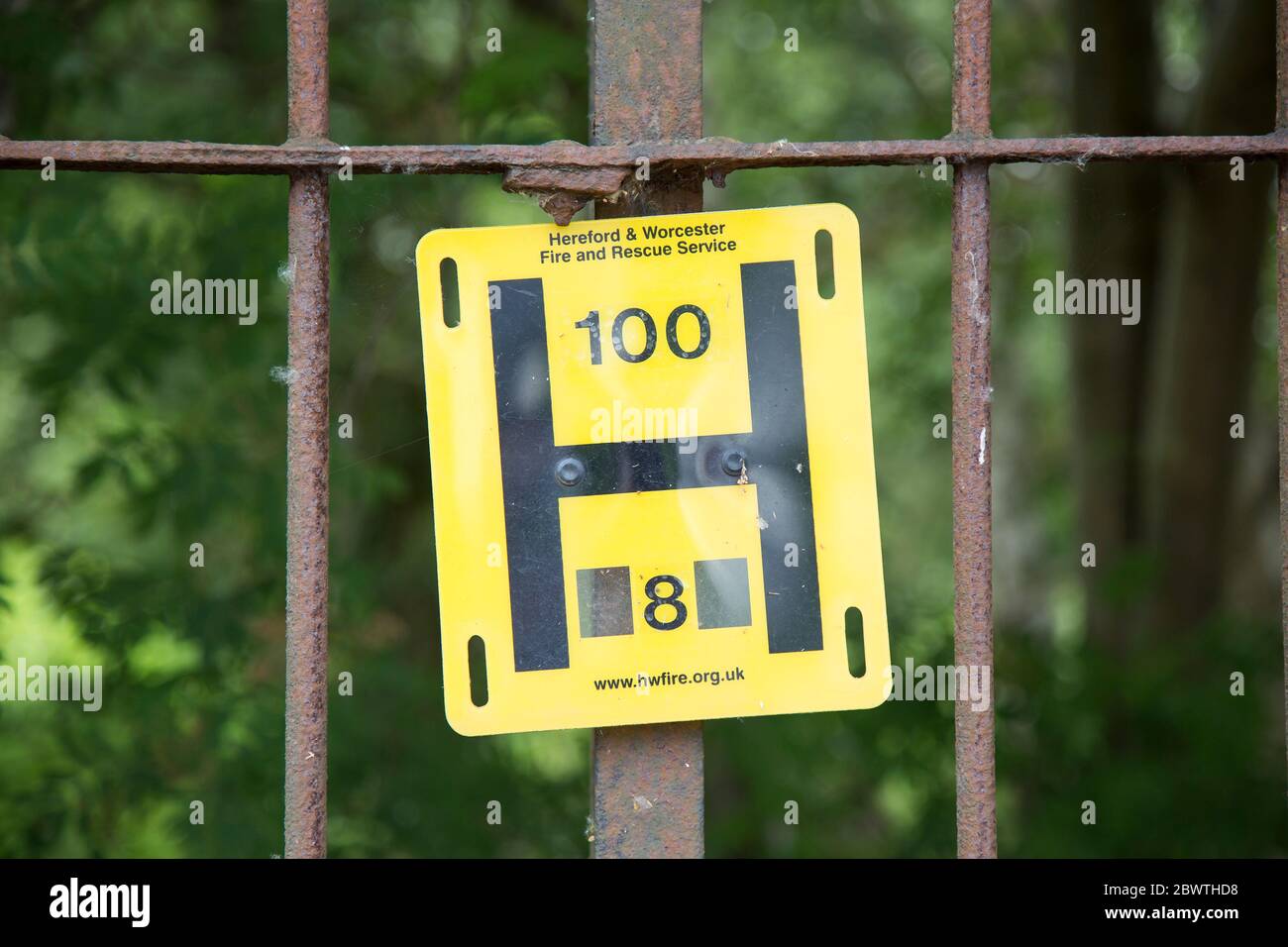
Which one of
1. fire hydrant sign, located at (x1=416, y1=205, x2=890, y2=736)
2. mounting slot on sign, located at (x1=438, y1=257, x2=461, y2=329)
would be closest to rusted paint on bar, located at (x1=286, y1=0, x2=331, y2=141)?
fire hydrant sign, located at (x1=416, y1=205, x2=890, y2=736)

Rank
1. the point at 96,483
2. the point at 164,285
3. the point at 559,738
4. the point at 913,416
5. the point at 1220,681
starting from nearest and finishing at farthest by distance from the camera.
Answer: the point at 164,285 < the point at 96,483 < the point at 1220,681 < the point at 559,738 < the point at 913,416

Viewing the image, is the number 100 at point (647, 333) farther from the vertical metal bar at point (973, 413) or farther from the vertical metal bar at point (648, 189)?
the vertical metal bar at point (973, 413)

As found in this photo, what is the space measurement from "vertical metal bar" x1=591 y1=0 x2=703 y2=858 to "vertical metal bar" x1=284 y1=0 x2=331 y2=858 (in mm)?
284

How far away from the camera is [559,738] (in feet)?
15.2

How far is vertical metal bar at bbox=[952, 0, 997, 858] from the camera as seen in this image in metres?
1.15

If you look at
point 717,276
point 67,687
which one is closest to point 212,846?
point 67,687

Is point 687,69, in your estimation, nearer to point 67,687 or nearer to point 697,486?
point 697,486

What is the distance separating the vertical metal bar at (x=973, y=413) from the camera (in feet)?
3.78

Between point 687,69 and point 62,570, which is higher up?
point 687,69

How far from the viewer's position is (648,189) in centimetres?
116

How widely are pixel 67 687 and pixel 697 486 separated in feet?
6.56

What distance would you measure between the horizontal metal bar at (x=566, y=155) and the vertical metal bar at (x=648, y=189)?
43 mm

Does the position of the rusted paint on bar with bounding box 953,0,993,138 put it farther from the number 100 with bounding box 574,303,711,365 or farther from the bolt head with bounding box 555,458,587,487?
the bolt head with bounding box 555,458,587,487

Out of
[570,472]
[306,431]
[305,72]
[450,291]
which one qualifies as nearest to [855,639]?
[450,291]
